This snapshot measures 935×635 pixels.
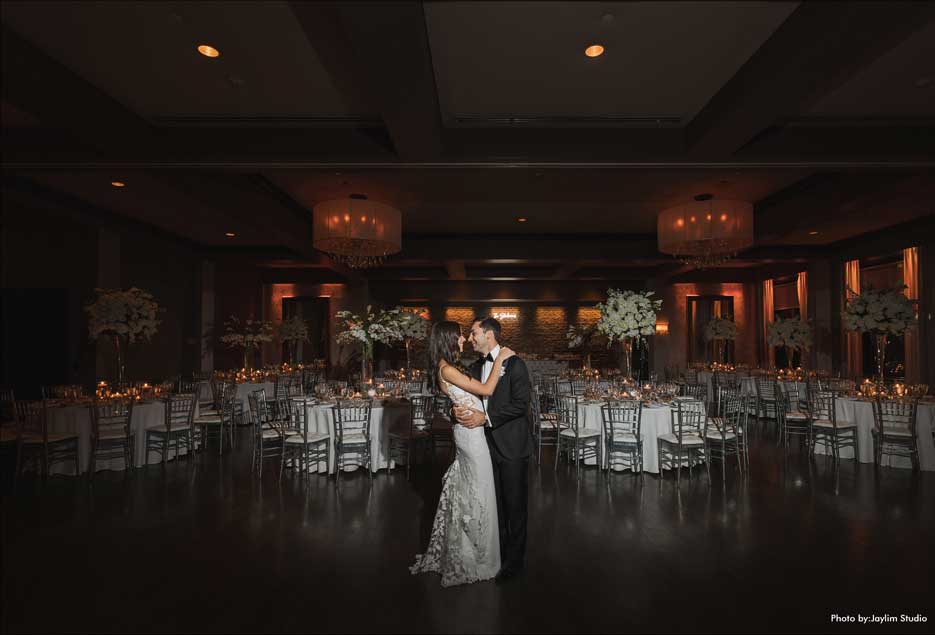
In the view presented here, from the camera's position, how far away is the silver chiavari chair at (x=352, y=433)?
553 centimetres

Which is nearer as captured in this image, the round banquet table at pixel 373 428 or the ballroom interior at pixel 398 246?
the ballroom interior at pixel 398 246

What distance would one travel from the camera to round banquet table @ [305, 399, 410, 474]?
19.5 feet

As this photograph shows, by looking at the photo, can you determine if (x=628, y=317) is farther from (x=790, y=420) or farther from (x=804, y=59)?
(x=804, y=59)

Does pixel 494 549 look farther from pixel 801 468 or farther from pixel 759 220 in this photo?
pixel 759 220

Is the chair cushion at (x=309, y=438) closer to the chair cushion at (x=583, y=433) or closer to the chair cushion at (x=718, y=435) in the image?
the chair cushion at (x=583, y=433)

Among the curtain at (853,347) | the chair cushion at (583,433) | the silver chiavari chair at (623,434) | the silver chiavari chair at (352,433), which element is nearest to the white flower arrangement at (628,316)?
the silver chiavari chair at (623,434)

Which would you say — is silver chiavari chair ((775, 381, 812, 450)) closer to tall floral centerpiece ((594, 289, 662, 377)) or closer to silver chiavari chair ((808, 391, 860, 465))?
silver chiavari chair ((808, 391, 860, 465))

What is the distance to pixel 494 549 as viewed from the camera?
10.5 ft

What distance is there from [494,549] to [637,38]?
146 inches

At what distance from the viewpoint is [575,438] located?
598cm

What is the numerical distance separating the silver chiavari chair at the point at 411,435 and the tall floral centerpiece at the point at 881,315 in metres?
6.35

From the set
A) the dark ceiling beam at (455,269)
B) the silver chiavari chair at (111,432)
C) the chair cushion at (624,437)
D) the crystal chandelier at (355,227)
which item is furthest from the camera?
the dark ceiling beam at (455,269)

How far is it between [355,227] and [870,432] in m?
7.25

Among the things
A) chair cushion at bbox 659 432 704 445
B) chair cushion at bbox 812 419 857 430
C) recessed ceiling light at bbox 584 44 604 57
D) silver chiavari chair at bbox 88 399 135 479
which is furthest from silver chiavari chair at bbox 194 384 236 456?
chair cushion at bbox 812 419 857 430
